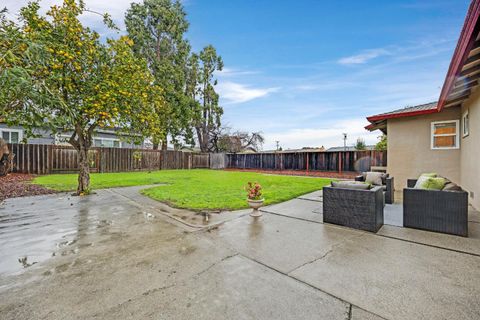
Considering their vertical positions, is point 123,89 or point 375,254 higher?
point 123,89

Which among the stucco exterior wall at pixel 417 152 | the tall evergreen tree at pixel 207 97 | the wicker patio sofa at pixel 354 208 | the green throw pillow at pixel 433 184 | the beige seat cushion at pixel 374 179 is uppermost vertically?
the tall evergreen tree at pixel 207 97

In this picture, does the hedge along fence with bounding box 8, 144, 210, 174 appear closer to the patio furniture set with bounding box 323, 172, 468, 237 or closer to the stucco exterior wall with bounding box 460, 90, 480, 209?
the patio furniture set with bounding box 323, 172, 468, 237

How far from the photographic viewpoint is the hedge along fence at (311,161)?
12.8 m

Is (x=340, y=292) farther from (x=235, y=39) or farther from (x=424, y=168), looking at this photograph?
(x=235, y=39)

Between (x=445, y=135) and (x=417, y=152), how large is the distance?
2.88 feet

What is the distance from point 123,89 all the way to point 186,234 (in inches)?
198

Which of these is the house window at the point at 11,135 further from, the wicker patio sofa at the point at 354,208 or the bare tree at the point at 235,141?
the wicker patio sofa at the point at 354,208

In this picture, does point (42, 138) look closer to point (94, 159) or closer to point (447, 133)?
point (94, 159)

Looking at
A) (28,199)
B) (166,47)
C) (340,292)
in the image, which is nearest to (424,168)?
(340,292)

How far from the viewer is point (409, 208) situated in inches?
144

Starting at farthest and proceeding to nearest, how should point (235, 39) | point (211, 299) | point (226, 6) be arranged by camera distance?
1. point (235, 39)
2. point (226, 6)
3. point (211, 299)

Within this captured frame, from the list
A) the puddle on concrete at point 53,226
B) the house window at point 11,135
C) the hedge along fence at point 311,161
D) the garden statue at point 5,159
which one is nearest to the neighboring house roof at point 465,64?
the puddle on concrete at point 53,226

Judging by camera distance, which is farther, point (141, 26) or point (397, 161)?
point (141, 26)

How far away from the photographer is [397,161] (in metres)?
7.82
